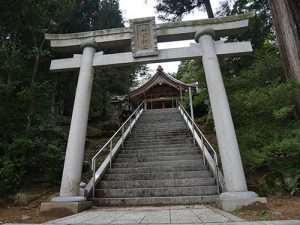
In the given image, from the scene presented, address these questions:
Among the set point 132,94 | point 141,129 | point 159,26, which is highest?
point 132,94

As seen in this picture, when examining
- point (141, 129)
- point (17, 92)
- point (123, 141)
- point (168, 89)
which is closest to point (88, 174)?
point (123, 141)

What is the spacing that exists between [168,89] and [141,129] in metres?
9.46

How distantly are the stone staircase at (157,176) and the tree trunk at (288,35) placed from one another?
3452 mm

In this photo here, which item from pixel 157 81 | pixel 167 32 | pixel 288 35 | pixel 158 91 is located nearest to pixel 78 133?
pixel 167 32

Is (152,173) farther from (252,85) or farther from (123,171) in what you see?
(252,85)

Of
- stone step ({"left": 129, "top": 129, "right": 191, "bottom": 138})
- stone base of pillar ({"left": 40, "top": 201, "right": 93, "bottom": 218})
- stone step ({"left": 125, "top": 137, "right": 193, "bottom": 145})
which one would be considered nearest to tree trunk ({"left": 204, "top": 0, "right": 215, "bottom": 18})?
stone step ({"left": 129, "top": 129, "right": 191, "bottom": 138})

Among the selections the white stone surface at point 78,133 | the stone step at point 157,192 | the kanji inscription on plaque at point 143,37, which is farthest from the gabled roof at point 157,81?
the stone step at point 157,192

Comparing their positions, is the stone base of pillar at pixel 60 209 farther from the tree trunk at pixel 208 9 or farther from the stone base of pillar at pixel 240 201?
the tree trunk at pixel 208 9

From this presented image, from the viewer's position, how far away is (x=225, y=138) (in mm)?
5688

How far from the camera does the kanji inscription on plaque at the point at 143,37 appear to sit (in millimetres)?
6984

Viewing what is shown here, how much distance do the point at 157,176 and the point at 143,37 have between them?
3895 mm

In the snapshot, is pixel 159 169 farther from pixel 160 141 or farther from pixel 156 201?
pixel 160 141

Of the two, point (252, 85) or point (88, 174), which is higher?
point (252, 85)

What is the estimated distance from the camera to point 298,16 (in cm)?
838
